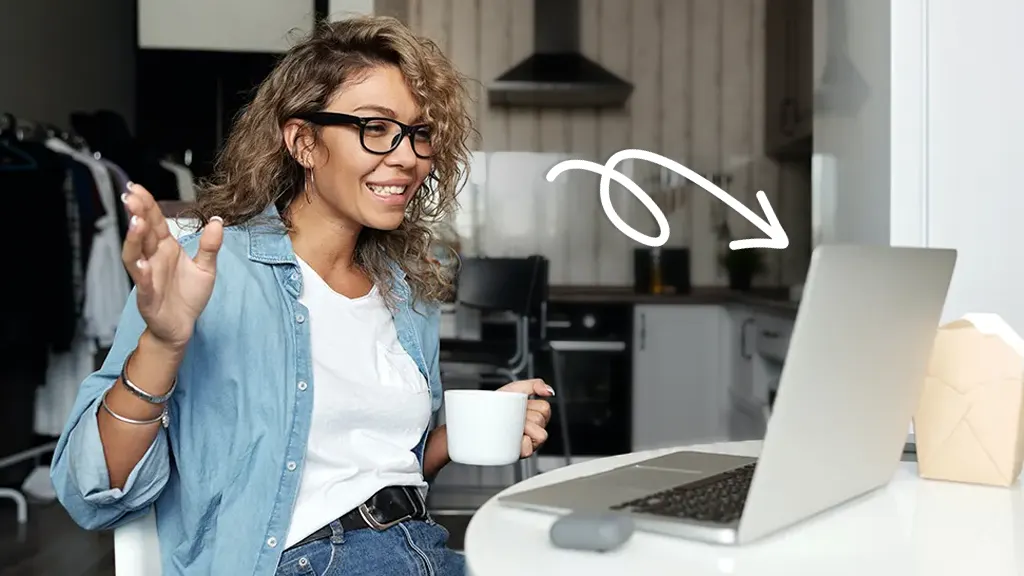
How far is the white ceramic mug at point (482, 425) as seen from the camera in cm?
107

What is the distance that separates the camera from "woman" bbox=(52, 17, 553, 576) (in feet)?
3.48

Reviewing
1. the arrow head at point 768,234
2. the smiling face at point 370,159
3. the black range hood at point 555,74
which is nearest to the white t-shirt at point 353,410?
the smiling face at point 370,159

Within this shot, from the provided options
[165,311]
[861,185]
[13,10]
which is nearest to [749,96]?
[861,185]

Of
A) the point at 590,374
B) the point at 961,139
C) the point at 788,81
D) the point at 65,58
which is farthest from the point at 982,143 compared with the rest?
the point at 65,58

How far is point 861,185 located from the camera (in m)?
2.23

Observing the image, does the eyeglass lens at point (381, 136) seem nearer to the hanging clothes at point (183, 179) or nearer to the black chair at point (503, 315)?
the black chair at point (503, 315)

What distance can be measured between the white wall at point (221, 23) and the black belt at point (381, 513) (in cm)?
186

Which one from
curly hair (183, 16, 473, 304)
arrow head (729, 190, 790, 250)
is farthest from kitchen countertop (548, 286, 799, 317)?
curly hair (183, 16, 473, 304)

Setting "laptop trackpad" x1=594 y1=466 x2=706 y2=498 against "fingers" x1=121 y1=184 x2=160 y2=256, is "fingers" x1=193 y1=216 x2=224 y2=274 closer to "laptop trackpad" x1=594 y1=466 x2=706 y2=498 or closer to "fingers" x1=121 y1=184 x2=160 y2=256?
"fingers" x1=121 y1=184 x2=160 y2=256

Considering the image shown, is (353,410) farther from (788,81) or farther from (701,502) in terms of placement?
(788,81)

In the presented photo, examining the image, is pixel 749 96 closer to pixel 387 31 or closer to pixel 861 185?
pixel 861 185

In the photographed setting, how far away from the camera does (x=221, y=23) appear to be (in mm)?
2875

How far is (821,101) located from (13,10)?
313 cm

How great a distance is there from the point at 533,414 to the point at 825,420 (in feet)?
1.76
